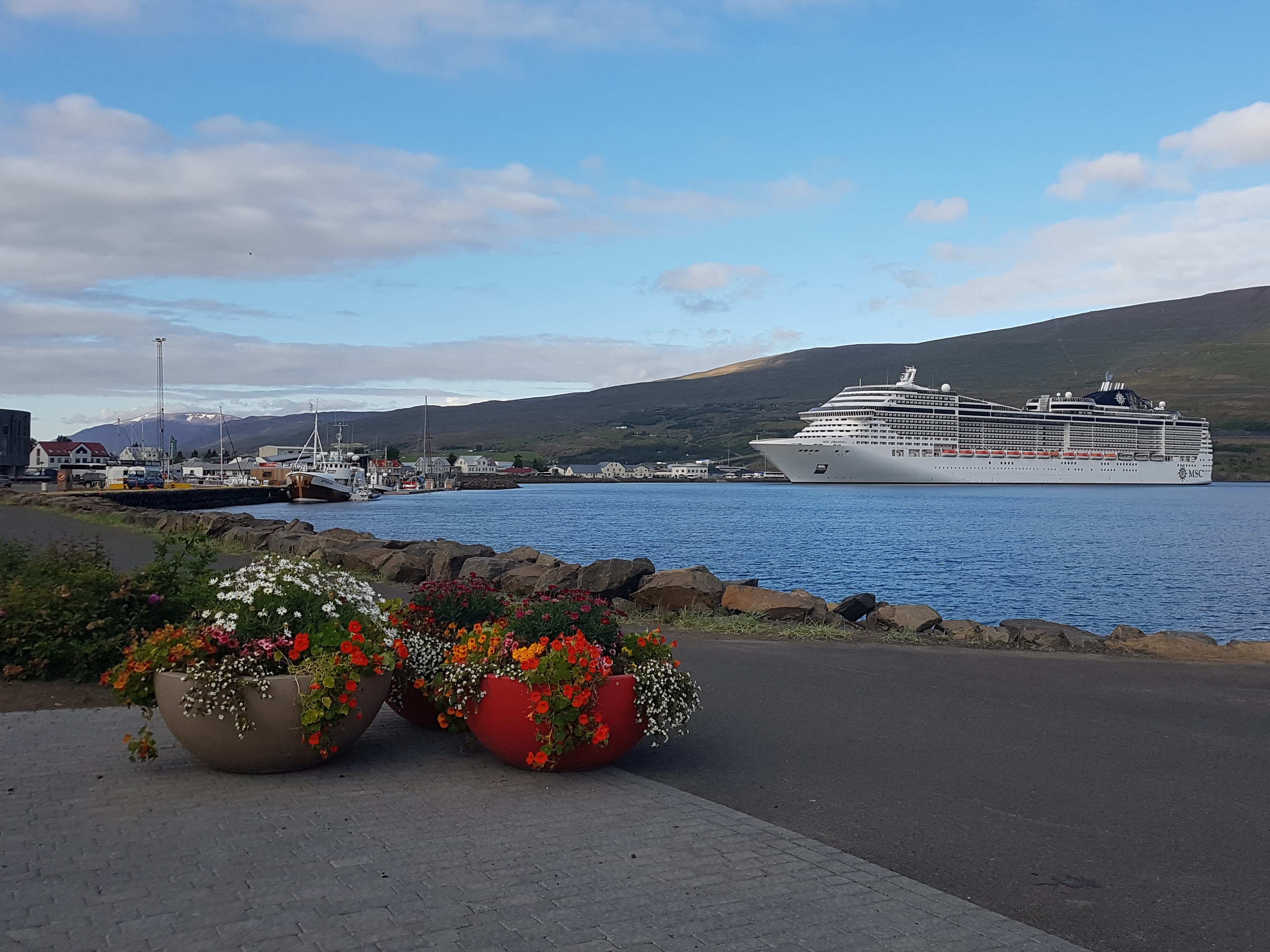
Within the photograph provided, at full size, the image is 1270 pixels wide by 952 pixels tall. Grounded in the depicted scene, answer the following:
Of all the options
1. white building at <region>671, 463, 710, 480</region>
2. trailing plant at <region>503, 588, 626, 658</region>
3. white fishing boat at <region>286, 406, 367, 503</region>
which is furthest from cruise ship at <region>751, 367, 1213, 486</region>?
trailing plant at <region>503, 588, 626, 658</region>

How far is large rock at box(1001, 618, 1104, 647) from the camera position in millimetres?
12648

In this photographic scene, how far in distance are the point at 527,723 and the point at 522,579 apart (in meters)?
10.6

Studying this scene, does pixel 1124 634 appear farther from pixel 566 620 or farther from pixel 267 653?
pixel 267 653

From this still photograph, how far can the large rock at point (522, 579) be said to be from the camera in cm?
1556

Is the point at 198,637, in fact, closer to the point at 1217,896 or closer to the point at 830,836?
the point at 830,836

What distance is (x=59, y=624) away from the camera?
333 inches

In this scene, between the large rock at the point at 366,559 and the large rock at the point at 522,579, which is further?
the large rock at the point at 366,559

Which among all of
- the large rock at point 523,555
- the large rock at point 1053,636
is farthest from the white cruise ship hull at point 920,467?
the large rock at point 1053,636

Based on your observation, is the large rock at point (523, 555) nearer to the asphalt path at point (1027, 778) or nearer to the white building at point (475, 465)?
the asphalt path at point (1027, 778)

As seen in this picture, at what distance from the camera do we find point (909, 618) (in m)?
14.2

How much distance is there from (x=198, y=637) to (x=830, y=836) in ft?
11.3

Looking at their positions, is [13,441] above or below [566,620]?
above

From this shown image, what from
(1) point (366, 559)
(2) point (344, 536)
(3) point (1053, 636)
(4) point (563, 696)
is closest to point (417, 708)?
(4) point (563, 696)

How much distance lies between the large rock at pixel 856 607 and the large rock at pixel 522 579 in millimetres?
4524
